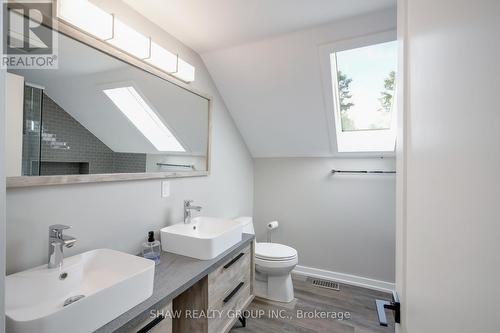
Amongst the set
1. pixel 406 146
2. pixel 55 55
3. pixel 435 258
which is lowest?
pixel 435 258

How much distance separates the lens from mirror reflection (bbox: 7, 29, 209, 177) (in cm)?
99

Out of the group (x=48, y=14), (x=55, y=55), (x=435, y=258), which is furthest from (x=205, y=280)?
(x=48, y=14)

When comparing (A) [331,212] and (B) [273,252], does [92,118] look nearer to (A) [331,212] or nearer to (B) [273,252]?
(B) [273,252]

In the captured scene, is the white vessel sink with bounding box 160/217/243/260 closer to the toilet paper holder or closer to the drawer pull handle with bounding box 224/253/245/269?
the drawer pull handle with bounding box 224/253/245/269

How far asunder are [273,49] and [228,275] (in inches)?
70.6

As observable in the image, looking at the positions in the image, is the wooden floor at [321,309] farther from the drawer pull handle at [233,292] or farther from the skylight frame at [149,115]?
the skylight frame at [149,115]

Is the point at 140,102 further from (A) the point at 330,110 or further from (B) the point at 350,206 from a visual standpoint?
(B) the point at 350,206

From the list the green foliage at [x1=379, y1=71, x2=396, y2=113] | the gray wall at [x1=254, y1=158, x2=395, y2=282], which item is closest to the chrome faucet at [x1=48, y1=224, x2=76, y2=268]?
the gray wall at [x1=254, y1=158, x2=395, y2=282]

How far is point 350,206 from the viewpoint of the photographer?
2.60m

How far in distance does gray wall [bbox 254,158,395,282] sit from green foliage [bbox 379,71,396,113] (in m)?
0.55

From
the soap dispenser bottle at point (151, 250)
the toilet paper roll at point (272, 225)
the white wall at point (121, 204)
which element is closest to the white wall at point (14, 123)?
the white wall at point (121, 204)

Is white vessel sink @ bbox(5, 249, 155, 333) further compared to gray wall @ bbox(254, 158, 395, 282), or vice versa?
gray wall @ bbox(254, 158, 395, 282)

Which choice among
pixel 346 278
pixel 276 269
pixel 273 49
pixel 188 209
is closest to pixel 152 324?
pixel 188 209

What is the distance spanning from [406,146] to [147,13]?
1.70 meters
